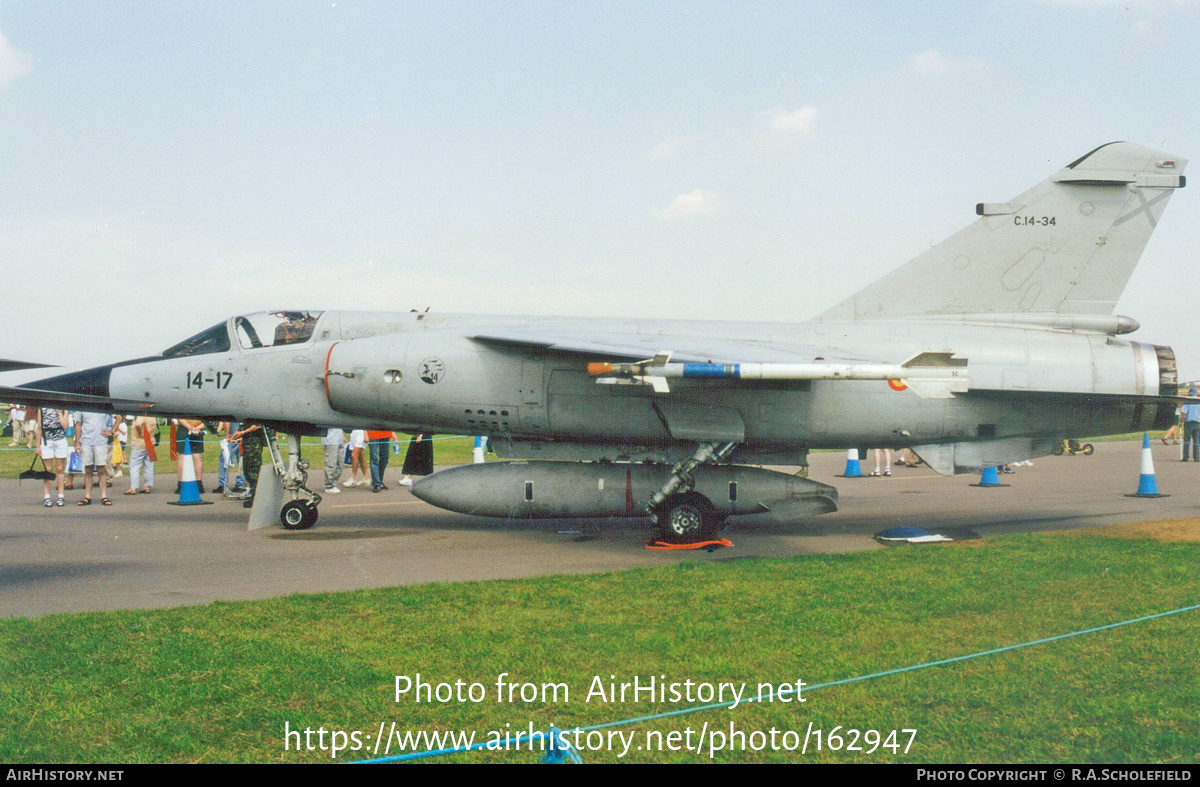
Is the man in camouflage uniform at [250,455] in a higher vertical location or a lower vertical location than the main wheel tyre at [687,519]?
higher

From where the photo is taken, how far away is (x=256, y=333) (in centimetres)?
1149

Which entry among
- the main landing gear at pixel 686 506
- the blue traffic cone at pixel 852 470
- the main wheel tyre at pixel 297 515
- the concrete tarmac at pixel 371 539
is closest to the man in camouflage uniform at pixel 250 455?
the concrete tarmac at pixel 371 539

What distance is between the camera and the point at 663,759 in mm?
3902

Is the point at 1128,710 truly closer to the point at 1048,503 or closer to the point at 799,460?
the point at 799,460

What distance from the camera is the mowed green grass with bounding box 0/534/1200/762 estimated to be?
4.21m

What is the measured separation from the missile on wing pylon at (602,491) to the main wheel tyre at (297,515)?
1599 millimetres

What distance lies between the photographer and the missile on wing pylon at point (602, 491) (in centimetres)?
1087

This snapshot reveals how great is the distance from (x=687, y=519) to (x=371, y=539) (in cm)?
382

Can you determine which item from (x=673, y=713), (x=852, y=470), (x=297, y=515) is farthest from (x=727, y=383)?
(x=852, y=470)

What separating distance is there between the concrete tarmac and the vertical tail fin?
9.84 feet

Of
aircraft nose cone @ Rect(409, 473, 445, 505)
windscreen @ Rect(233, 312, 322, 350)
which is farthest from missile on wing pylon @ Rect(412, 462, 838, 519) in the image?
windscreen @ Rect(233, 312, 322, 350)

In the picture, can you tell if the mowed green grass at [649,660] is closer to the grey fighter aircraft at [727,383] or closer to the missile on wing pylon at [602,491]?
the missile on wing pylon at [602,491]

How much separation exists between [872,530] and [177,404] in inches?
360

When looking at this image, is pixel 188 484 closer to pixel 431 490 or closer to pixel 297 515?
pixel 297 515
